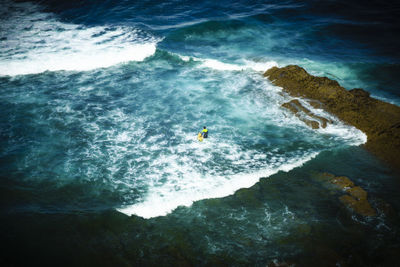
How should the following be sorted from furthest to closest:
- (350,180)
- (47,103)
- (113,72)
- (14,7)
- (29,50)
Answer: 1. (14,7)
2. (29,50)
3. (113,72)
4. (47,103)
5. (350,180)

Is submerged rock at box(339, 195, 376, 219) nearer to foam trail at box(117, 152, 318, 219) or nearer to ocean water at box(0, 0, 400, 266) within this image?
ocean water at box(0, 0, 400, 266)

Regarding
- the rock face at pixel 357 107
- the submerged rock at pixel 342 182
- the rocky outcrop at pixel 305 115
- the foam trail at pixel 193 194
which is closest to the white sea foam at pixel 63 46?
the rock face at pixel 357 107

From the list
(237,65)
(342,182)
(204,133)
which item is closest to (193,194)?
(204,133)

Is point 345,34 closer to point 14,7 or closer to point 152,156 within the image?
point 152,156

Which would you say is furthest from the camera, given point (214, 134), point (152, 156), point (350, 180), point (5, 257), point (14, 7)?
point (14, 7)

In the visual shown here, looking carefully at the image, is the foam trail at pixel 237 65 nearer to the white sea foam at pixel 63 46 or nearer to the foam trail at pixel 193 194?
the white sea foam at pixel 63 46

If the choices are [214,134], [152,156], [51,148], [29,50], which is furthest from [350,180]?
[29,50]

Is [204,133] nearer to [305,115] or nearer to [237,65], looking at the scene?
[305,115]

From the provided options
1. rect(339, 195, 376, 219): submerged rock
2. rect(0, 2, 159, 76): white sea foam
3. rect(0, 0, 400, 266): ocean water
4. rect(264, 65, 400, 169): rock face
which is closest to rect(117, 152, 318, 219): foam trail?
rect(0, 0, 400, 266): ocean water
